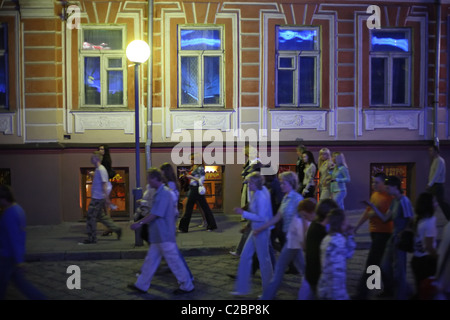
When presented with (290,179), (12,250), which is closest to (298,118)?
(290,179)

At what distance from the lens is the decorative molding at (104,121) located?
12.3 meters

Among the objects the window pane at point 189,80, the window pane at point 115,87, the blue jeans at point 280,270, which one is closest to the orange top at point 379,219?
the blue jeans at point 280,270

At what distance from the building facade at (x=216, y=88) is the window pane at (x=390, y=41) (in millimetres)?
32

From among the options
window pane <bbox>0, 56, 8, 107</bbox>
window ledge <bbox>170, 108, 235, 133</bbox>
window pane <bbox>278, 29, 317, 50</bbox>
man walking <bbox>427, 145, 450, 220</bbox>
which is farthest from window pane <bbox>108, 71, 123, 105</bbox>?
man walking <bbox>427, 145, 450, 220</bbox>

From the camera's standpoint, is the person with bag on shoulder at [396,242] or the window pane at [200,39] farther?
the window pane at [200,39]

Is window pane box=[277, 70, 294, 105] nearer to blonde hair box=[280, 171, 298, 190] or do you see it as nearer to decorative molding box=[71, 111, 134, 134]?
decorative molding box=[71, 111, 134, 134]

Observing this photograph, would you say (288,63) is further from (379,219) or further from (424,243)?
(424,243)

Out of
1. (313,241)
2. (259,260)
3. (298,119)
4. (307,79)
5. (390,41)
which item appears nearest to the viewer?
(313,241)

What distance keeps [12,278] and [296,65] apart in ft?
31.1

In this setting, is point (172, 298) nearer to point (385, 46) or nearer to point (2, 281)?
point (2, 281)

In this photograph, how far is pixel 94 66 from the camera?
41.5ft

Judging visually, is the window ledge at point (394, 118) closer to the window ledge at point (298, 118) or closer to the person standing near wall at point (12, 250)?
the window ledge at point (298, 118)

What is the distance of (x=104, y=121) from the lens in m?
12.4

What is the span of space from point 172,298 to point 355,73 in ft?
28.9
